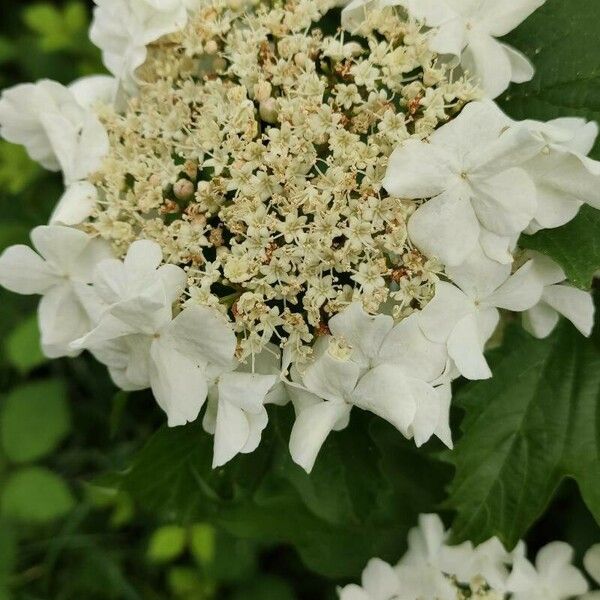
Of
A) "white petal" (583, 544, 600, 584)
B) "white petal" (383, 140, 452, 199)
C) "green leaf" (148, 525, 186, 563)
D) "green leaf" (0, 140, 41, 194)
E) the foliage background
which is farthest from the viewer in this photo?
"green leaf" (0, 140, 41, 194)

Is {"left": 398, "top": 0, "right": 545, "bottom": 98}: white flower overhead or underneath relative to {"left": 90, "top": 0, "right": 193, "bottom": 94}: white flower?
underneath

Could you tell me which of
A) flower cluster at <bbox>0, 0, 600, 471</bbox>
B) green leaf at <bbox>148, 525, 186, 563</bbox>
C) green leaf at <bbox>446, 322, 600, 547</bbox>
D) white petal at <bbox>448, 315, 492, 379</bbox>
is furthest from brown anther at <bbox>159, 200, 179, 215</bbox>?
green leaf at <bbox>148, 525, 186, 563</bbox>

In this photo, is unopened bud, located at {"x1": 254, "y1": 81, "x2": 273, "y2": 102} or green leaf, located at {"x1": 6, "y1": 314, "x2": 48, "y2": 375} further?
green leaf, located at {"x1": 6, "y1": 314, "x2": 48, "y2": 375}

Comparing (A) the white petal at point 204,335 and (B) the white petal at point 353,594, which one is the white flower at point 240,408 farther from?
(B) the white petal at point 353,594

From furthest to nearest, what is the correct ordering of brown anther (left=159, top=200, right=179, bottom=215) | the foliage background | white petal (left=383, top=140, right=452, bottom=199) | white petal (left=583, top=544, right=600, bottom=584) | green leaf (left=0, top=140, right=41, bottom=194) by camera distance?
green leaf (left=0, top=140, right=41, bottom=194), white petal (left=583, top=544, right=600, bottom=584), the foliage background, brown anther (left=159, top=200, right=179, bottom=215), white petal (left=383, top=140, right=452, bottom=199)

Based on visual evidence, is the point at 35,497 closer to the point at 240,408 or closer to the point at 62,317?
Answer: the point at 62,317

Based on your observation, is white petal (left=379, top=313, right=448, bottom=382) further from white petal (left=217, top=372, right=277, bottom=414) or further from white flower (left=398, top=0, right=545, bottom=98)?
white flower (left=398, top=0, right=545, bottom=98)
